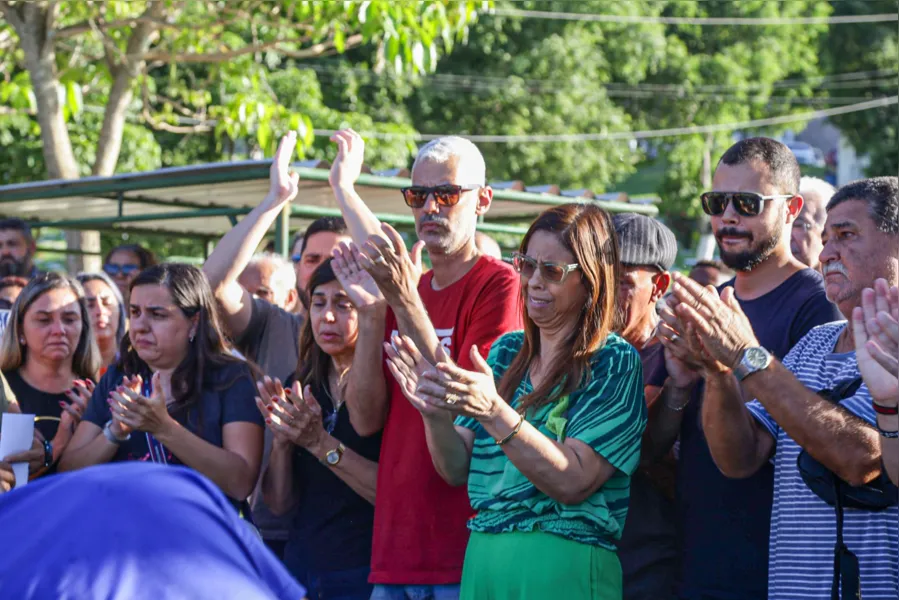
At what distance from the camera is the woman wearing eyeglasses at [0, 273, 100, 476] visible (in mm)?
5387

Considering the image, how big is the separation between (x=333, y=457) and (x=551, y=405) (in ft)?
3.42

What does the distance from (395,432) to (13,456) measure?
64.1 inches

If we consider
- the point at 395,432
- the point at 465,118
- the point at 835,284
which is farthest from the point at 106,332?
the point at 465,118

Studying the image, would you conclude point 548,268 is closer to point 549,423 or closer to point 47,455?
point 549,423

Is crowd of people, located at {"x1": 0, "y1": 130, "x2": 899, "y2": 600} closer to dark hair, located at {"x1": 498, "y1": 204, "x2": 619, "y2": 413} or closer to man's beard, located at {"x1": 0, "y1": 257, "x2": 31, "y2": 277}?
dark hair, located at {"x1": 498, "y1": 204, "x2": 619, "y2": 413}

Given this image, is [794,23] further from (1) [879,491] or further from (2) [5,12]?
(1) [879,491]

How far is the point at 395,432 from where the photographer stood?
4.17 meters

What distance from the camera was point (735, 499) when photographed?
3.83 metres

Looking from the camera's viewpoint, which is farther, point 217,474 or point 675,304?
point 217,474

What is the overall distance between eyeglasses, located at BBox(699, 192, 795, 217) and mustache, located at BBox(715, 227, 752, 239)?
55 millimetres

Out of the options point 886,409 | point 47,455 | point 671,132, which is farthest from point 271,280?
point 671,132

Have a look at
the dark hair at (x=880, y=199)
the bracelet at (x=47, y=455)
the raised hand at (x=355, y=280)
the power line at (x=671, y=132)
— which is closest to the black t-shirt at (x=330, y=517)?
the raised hand at (x=355, y=280)

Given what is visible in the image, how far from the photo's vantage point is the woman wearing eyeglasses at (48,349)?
5.39m

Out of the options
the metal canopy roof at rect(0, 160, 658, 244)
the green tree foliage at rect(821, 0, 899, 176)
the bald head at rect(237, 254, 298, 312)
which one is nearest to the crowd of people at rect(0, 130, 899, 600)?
the bald head at rect(237, 254, 298, 312)
